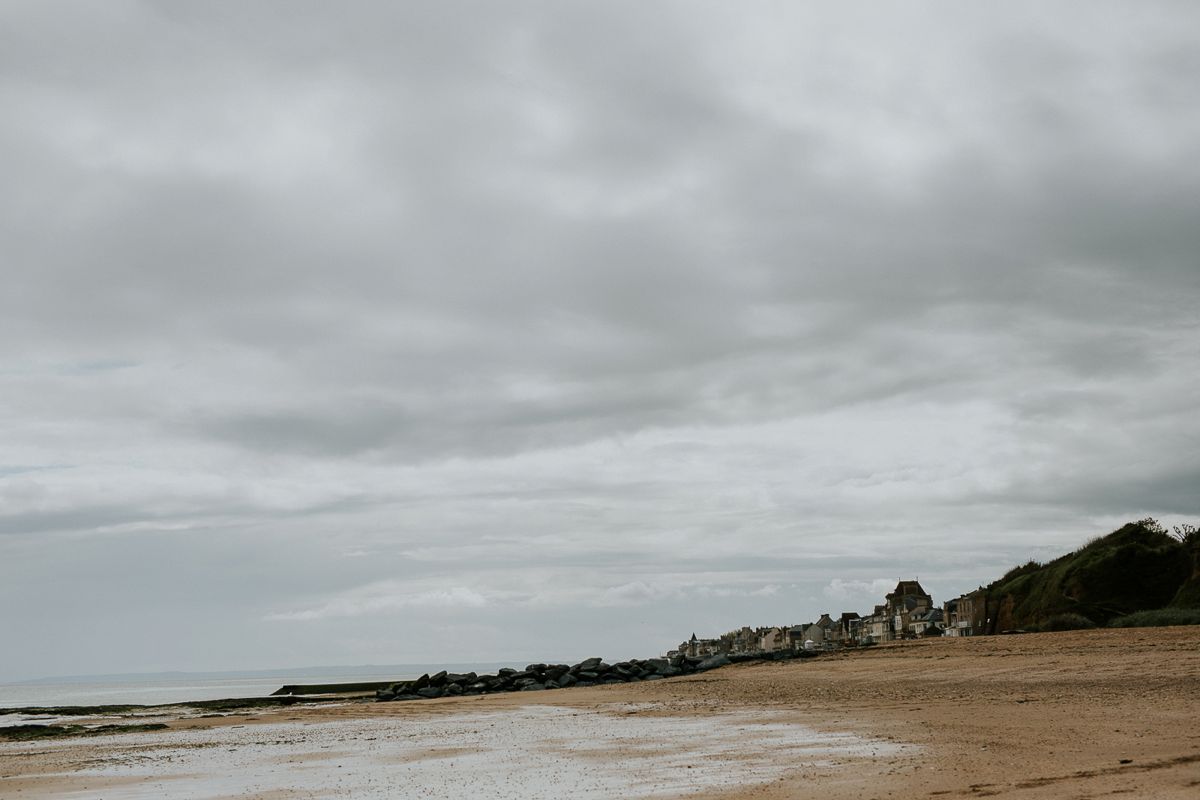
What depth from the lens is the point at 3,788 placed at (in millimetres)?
15953

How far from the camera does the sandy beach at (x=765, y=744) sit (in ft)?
36.5

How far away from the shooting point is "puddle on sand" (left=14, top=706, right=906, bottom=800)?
491 inches

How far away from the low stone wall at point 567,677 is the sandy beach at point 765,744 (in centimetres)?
1247

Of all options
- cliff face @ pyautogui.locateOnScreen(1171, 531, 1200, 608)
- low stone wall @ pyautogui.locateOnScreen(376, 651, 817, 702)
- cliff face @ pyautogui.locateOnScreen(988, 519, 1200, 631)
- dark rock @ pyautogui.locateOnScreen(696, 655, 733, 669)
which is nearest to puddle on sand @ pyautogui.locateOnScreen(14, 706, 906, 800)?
low stone wall @ pyautogui.locateOnScreen(376, 651, 817, 702)

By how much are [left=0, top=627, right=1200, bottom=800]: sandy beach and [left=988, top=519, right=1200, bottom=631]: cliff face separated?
12.1 m

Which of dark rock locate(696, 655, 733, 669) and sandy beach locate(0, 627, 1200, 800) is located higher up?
sandy beach locate(0, 627, 1200, 800)

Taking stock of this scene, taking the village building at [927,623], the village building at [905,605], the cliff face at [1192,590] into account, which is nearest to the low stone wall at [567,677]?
the cliff face at [1192,590]

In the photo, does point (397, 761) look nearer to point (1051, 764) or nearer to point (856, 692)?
point (1051, 764)

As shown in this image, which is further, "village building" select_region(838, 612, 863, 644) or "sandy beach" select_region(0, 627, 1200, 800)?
"village building" select_region(838, 612, 863, 644)

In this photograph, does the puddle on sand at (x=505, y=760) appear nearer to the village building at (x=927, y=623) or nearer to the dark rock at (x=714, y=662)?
the dark rock at (x=714, y=662)

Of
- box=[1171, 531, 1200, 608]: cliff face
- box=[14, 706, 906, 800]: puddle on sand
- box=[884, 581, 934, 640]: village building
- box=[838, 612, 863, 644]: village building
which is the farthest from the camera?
box=[838, 612, 863, 644]: village building

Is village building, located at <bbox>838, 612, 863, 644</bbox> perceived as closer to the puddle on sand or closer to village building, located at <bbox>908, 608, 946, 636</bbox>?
village building, located at <bbox>908, 608, 946, 636</bbox>

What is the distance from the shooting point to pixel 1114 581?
141ft

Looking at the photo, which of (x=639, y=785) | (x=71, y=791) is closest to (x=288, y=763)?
(x=71, y=791)
